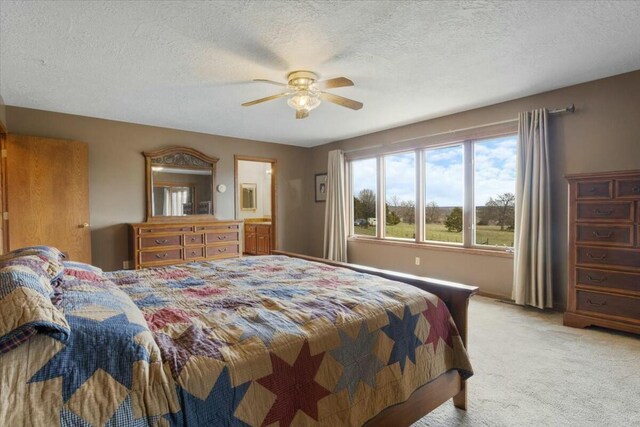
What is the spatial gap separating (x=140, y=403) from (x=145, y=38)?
8.22 feet

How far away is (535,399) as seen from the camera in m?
1.97

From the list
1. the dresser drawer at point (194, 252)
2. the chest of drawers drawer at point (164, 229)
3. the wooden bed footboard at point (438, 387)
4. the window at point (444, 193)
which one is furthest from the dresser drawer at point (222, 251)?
the wooden bed footboard at point (438, 387)

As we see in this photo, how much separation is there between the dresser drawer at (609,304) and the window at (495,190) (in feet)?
3.63

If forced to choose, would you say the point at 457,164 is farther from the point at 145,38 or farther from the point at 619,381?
the point at 145,38

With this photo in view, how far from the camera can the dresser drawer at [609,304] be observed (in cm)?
277

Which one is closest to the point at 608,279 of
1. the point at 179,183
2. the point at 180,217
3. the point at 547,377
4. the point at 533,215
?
the point at 533,215

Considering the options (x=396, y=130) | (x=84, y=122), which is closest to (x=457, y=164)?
(x=396, y=130)

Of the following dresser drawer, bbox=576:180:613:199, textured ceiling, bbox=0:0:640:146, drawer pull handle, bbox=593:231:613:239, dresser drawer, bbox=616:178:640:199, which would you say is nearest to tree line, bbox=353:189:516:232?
dresser drawer, bbox=576:180:613:199

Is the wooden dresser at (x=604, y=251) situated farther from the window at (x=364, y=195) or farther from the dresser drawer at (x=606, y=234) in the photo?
the window at (x=364, y=195)

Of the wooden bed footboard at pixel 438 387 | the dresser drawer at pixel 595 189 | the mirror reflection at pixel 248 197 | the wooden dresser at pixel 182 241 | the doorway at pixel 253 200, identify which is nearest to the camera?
the wooden bed footboard at pixel 438 387

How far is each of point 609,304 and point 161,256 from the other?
5.19m

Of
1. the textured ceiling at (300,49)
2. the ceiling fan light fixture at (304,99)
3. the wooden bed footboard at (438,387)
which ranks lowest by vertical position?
the wooden bed footboard at (438,387)

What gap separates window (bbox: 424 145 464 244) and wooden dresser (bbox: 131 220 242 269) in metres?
3.07

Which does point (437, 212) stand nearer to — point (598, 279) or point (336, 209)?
point (336, 209)
